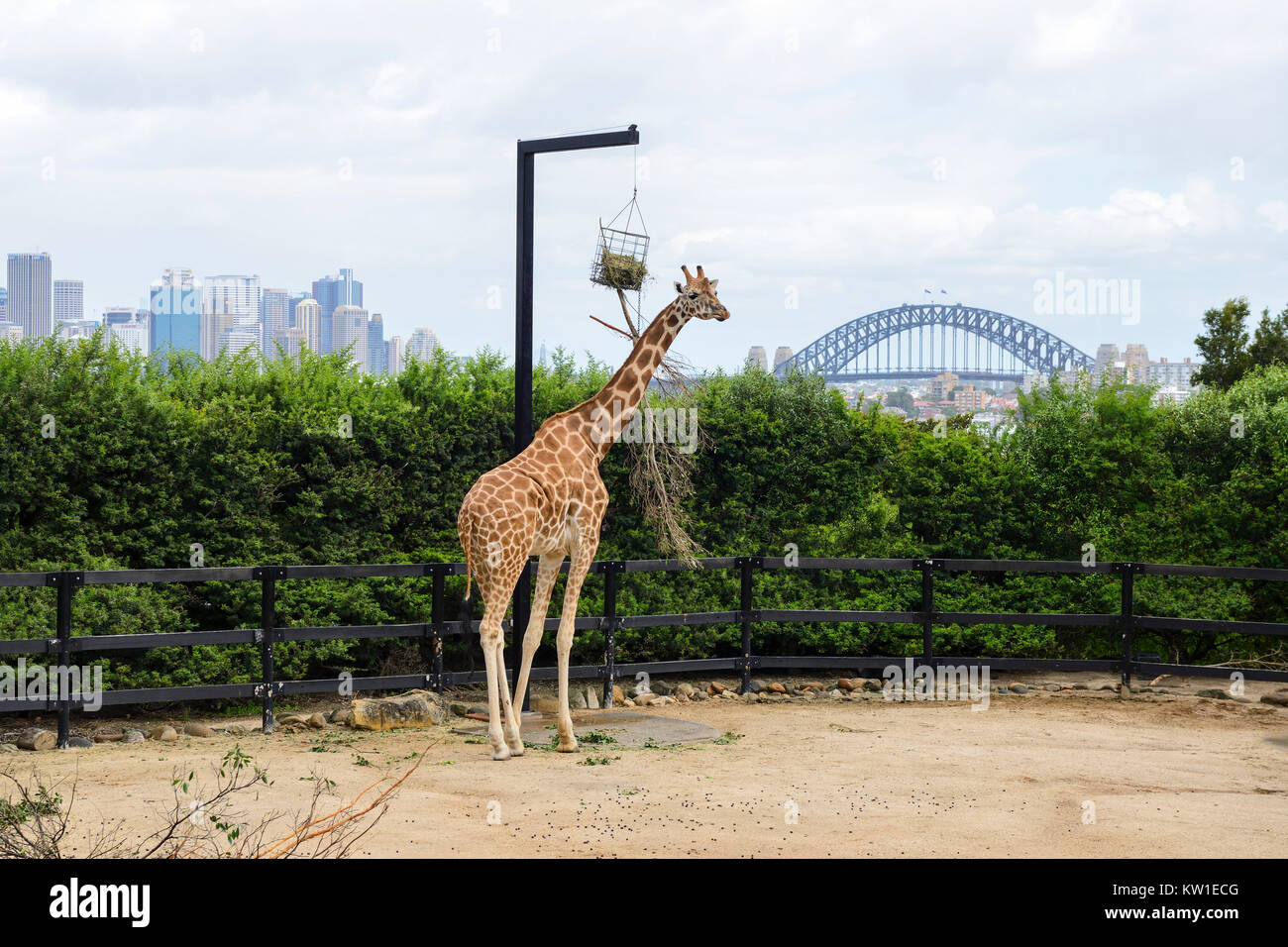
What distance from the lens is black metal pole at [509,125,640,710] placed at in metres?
9.70

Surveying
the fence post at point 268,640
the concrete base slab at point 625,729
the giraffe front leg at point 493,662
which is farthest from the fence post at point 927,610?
the fence post at point 268,640

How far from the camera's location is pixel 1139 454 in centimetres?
1316

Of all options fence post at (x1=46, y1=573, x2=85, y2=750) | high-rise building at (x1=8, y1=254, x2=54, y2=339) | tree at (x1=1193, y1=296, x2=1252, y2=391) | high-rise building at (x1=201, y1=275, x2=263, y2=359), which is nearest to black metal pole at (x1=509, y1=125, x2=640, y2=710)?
fence post at (x1=46, y1=573, x2=85, y2=750)

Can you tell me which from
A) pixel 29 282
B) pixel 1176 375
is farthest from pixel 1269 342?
pixel 29 282

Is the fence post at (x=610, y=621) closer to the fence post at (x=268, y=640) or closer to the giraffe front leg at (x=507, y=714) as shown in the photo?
the giraffe front leg at (x=507, y=714)

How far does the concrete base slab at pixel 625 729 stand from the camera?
30.2 ft

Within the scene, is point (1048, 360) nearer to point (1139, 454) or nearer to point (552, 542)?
point (1139, 454)

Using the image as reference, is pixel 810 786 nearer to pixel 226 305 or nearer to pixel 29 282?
pixel 226 305

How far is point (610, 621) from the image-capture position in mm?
10656

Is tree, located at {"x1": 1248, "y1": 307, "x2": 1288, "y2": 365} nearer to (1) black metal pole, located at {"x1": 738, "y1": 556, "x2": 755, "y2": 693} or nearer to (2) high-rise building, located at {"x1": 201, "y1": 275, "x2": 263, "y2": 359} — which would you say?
(1) black metal pole, located at {"x1": 738, "y1": 556, "x2": 755, "y2": 693}

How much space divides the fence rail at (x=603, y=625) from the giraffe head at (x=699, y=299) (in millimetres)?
2473

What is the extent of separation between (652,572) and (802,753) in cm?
390

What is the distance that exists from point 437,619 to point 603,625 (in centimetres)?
151

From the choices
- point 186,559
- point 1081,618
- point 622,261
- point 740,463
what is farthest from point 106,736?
point 1081,618
